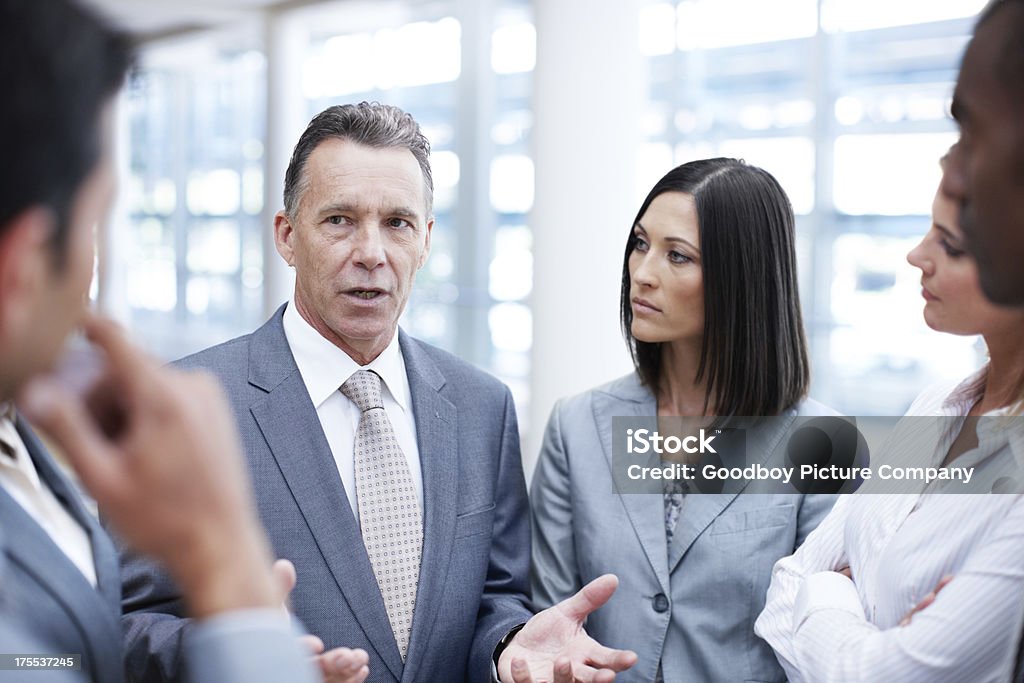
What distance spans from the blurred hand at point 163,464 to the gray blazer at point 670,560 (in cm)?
111

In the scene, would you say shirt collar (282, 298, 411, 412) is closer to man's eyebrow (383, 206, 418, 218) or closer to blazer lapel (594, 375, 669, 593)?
man's eyebrow (383, 206, 418, 218)

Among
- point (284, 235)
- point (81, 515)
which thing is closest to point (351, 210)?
point (284, 235)

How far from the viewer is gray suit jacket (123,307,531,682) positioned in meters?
1.45

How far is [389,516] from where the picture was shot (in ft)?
4.97

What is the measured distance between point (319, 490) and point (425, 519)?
0.59 ft

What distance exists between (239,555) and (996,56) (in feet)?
2.64

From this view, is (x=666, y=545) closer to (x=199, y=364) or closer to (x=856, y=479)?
(x=856, y=479)

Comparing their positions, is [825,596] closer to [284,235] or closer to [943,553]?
[943,553]

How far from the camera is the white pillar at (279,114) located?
21.0 ft

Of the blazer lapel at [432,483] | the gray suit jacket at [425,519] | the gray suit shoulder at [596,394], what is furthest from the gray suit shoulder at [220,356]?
the gray suit shoulder at [596,394]

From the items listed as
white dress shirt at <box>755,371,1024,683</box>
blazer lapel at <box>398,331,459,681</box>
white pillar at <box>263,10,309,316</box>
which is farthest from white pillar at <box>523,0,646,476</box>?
white pillar at <box>263,10,309,316</box>

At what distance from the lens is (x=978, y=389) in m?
1.26

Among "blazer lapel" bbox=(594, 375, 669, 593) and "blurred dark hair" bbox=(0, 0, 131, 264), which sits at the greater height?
"blurred dark hair" bbox=(0, 0, 131, 264)

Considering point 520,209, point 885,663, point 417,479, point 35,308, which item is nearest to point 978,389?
point 885,663
